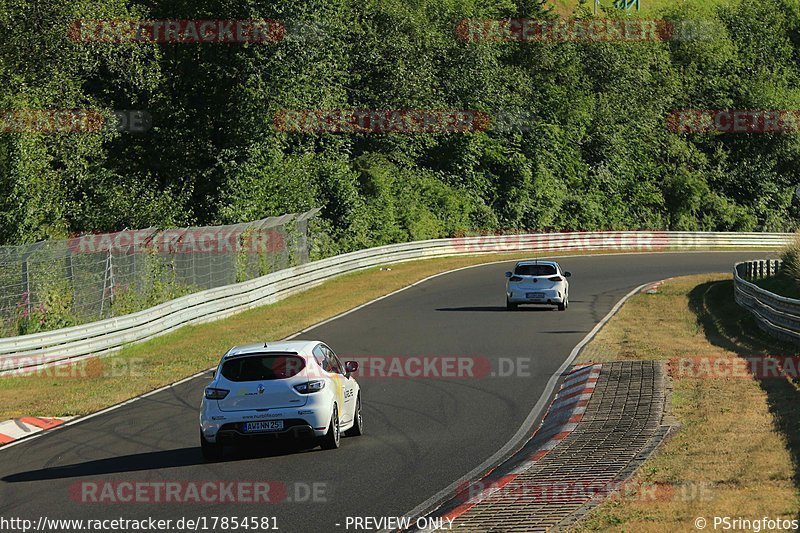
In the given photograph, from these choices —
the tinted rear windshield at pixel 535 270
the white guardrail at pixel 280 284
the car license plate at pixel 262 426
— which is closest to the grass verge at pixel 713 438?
the car license plate at pixel 262 426

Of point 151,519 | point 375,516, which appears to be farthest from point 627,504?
point 151,519

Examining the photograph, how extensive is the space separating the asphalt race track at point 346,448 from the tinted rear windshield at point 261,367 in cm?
97

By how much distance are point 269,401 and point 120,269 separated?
16577 millimetres

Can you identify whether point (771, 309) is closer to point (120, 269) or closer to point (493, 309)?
point (493, 309)

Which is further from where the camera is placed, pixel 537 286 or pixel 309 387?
pixel 537 286

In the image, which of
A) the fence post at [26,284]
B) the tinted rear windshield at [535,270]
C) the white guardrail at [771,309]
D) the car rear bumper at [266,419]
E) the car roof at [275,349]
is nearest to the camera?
the car rear bumper at [266,419]

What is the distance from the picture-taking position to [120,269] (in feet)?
95.6

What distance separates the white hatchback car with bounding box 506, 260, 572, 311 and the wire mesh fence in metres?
9.29

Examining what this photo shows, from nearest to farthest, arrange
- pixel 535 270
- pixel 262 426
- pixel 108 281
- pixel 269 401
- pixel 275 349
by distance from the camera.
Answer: pixel 262 426 → pixel 269 401 → pixel 275 349 → pixel 108 281 → pixel 535 270

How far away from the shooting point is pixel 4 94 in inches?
1602

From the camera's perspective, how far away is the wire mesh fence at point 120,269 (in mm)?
24312

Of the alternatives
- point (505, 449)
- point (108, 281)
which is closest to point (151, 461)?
point (505, 449)

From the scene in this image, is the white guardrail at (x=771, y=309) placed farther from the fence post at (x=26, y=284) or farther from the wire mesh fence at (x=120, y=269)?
the fence post at (x=26, y=284)

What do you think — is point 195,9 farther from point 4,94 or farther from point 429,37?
point 429,37
